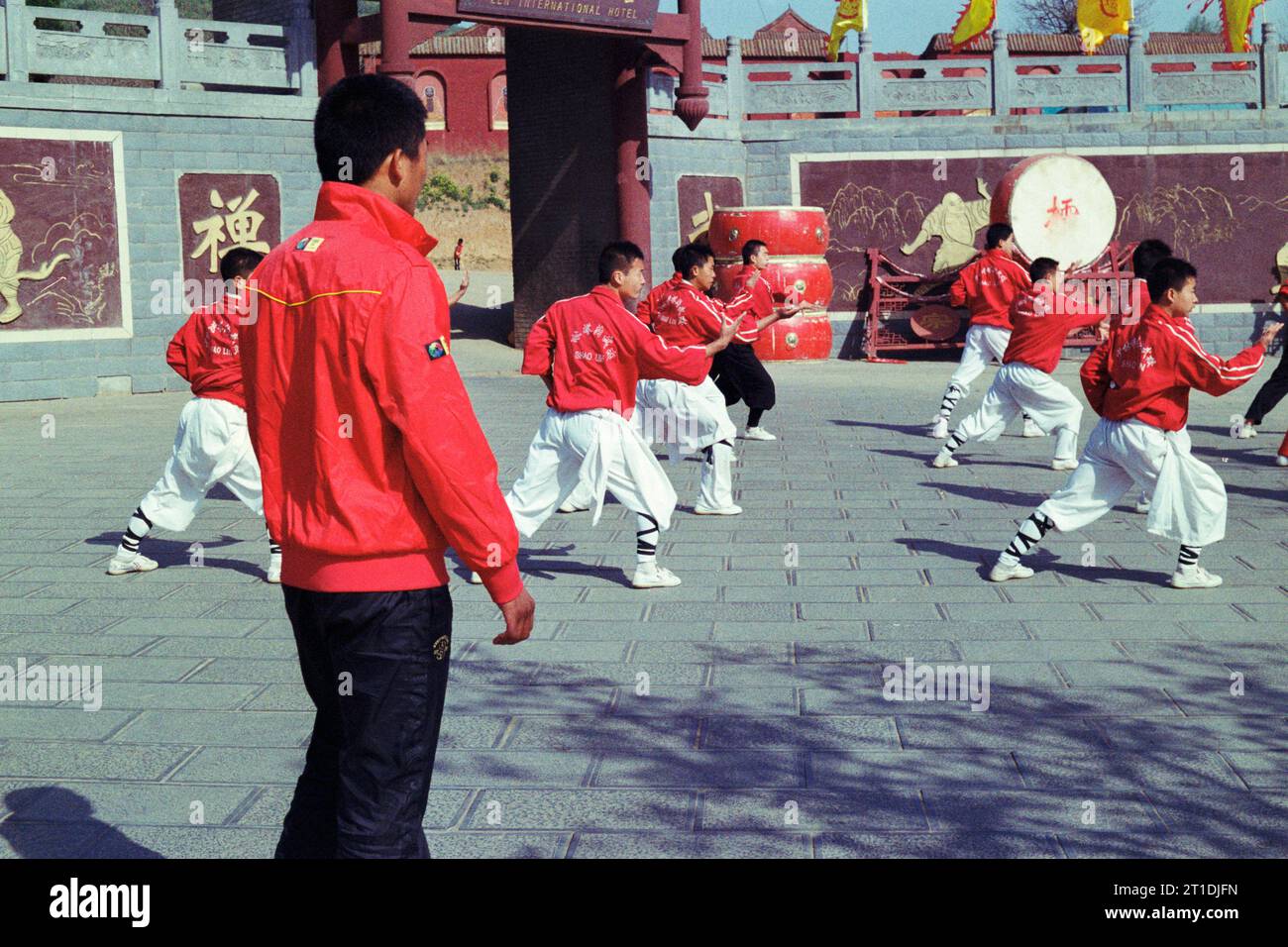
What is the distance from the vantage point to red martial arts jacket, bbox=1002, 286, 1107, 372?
33.7 ft

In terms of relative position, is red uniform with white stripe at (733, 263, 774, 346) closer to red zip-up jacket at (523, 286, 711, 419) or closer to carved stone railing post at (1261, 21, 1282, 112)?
red zip-up jacket at (523, 286, 711, 419)

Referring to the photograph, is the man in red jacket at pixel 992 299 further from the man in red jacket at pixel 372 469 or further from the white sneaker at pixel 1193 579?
the man in red jacket at pixel 372 469

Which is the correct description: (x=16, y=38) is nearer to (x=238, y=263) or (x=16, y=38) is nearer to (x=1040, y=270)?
(x=238, y=263)

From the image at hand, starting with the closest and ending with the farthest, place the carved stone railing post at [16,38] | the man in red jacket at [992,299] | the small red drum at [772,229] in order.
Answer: the man in red jacket at [992,299], the carved stone railing post at [16,38], the small red drum at [772,229]

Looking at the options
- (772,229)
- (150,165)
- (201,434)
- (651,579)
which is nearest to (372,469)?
(651,579)

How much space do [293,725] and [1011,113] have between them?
1864cm

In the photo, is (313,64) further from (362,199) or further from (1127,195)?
(362,199)

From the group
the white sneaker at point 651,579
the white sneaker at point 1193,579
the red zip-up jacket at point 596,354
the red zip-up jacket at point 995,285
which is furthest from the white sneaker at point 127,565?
the red zip-up jacket at point 995,285

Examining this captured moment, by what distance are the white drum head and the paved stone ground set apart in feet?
31.5

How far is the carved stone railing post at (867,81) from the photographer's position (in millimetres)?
20641

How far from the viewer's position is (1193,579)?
22.4ft

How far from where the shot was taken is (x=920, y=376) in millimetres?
17781
